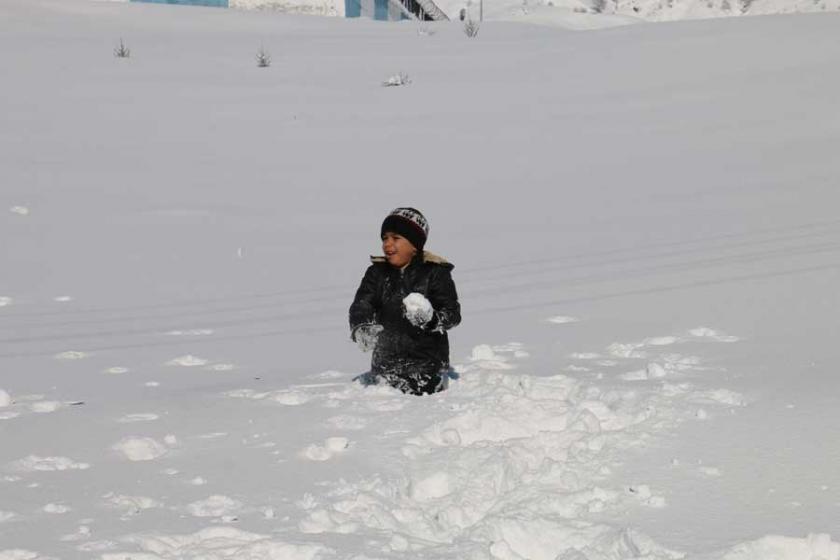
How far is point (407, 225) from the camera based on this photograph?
491cm

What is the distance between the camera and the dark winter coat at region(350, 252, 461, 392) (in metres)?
4.87

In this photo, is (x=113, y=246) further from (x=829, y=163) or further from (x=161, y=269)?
(x=829, y=163)

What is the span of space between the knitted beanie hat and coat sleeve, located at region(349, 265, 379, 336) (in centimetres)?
22

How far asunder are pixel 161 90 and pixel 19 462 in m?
13.0

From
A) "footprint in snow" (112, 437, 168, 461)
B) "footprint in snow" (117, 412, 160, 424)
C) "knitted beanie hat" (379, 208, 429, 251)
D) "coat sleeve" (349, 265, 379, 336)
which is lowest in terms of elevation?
"footprint in snow" (117, 412, 160, 424)

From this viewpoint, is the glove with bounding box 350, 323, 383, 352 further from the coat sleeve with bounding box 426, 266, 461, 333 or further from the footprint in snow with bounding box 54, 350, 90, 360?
the footprint in snow with bounding box 54, 350, 90, 360

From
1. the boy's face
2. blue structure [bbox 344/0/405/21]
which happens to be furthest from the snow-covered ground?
blue structure [bbox 344/0/405/21]

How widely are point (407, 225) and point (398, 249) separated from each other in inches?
4.9

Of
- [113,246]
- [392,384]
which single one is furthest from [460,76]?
[392,384]

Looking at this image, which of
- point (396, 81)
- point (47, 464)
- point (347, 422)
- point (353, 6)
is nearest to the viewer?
point (47, 464)

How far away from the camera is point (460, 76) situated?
17531 mm

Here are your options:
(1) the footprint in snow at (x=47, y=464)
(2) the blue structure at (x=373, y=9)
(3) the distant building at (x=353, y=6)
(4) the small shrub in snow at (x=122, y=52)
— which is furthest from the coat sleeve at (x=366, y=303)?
(2) the blue structure at (x=373, y=9)

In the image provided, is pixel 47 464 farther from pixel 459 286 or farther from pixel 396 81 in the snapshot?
pixel 396 81

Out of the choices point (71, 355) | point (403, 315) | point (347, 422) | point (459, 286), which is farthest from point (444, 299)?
point (459, 286)
